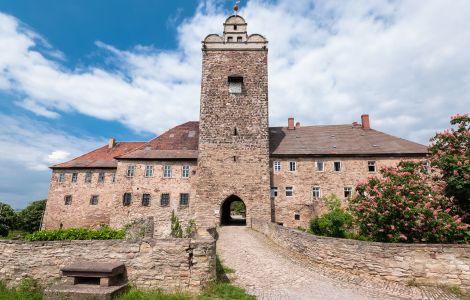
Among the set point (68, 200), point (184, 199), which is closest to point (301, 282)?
point (184, 199)

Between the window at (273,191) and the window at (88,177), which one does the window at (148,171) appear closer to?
the window at (88,177)

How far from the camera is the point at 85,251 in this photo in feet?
22.0

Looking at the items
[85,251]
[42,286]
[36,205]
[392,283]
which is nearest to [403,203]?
[392,283]

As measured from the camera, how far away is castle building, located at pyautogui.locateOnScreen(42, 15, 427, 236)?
21203 millimetres

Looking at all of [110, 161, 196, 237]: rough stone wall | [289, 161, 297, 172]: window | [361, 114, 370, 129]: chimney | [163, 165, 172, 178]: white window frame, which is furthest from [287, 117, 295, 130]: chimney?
[163, 165, 172, 178]: white window frame

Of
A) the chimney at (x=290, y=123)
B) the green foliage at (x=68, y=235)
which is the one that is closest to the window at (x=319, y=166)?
the chimney at (x=290, y=123)

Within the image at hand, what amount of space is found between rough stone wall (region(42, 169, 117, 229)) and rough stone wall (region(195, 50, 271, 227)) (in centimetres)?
967

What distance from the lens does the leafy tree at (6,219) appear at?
25641 mm

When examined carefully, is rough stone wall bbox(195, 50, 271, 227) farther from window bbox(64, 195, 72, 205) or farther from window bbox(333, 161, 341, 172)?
window bbox(64, 195, 72, 205)

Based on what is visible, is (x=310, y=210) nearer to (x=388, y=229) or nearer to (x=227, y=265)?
(x=388, y=229)

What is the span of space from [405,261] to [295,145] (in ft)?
56.7

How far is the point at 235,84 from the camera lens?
23.1m

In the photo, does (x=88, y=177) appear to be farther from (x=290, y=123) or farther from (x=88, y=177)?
(x=290, y=123)

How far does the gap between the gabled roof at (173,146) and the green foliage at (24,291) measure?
15.7 metres
